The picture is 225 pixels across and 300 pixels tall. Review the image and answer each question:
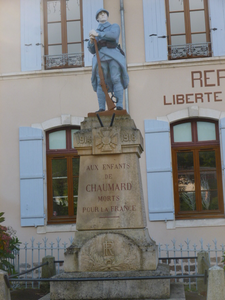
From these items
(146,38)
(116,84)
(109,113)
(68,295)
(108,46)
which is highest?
(146,38)

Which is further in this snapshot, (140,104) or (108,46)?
(140,104)

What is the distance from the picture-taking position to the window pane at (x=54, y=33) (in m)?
9.97

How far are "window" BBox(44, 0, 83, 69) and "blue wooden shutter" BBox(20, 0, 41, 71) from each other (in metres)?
0.24

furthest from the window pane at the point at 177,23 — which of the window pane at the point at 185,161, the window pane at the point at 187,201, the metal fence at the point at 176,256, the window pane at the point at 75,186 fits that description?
the metal fence at the point at 176,256

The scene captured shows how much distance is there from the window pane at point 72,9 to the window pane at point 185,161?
3923 millimetres

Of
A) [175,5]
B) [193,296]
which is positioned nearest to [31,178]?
[193,296]

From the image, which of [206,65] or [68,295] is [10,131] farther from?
[68,295]

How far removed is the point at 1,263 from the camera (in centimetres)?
720

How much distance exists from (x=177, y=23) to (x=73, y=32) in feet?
7.67

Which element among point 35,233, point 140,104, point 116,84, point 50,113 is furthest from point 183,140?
point 116,84

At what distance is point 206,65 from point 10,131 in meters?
4.41

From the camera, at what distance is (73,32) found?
1000 centimetres

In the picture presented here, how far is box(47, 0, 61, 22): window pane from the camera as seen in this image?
397 inches

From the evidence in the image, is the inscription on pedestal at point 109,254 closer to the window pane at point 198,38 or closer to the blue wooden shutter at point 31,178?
the blue wooden shutter at point 31,178
